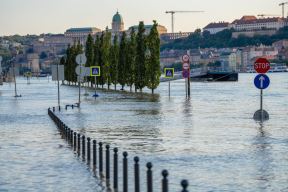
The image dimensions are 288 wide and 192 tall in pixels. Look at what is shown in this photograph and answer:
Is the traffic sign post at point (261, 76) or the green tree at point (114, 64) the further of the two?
the green tree at point (114, 64)

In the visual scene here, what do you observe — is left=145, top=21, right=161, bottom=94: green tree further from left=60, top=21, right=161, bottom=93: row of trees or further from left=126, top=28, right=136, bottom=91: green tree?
left=126, top=28, right=136, bottom=91: green tree

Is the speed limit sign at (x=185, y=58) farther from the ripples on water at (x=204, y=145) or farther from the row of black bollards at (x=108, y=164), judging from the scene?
the row of black bollards at (x=108, y=164)

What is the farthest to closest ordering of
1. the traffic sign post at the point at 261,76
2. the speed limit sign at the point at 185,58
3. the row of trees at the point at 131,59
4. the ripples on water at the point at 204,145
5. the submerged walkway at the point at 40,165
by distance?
the row of trees at the point at 131,59, the speed limit sign at the point at 185,58, the traffic sign post at the point at 261,76, the ripples on water at the point at 204,145, the submerged walkway at the point at 40,165

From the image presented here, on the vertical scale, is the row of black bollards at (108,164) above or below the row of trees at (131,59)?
below

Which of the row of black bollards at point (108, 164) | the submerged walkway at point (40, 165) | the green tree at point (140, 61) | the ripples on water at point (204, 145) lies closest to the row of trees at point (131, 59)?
the green tree at point (140, 61)

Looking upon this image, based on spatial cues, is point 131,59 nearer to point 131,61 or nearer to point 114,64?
point 131,61

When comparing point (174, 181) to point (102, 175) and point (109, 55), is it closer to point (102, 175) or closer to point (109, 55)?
point (102, 175)

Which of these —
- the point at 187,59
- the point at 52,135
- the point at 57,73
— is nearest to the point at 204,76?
the point at 187,59

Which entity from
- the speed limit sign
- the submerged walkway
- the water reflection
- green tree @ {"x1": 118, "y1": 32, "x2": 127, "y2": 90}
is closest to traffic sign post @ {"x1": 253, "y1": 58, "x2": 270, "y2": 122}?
the water reflection

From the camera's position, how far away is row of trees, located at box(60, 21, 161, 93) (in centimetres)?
8138

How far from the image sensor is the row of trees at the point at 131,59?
81375 mm

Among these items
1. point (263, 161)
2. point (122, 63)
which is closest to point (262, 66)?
point (263, 161)

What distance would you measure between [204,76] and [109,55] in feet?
277

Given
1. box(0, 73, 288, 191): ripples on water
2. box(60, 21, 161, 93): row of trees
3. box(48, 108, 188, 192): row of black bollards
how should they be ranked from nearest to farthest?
1. box(48, 108, 188, 192): row of black bollards
2. box(0, 73, 288, 191): ripples on water
3. box(60, 21, 161, 93): row of trees
